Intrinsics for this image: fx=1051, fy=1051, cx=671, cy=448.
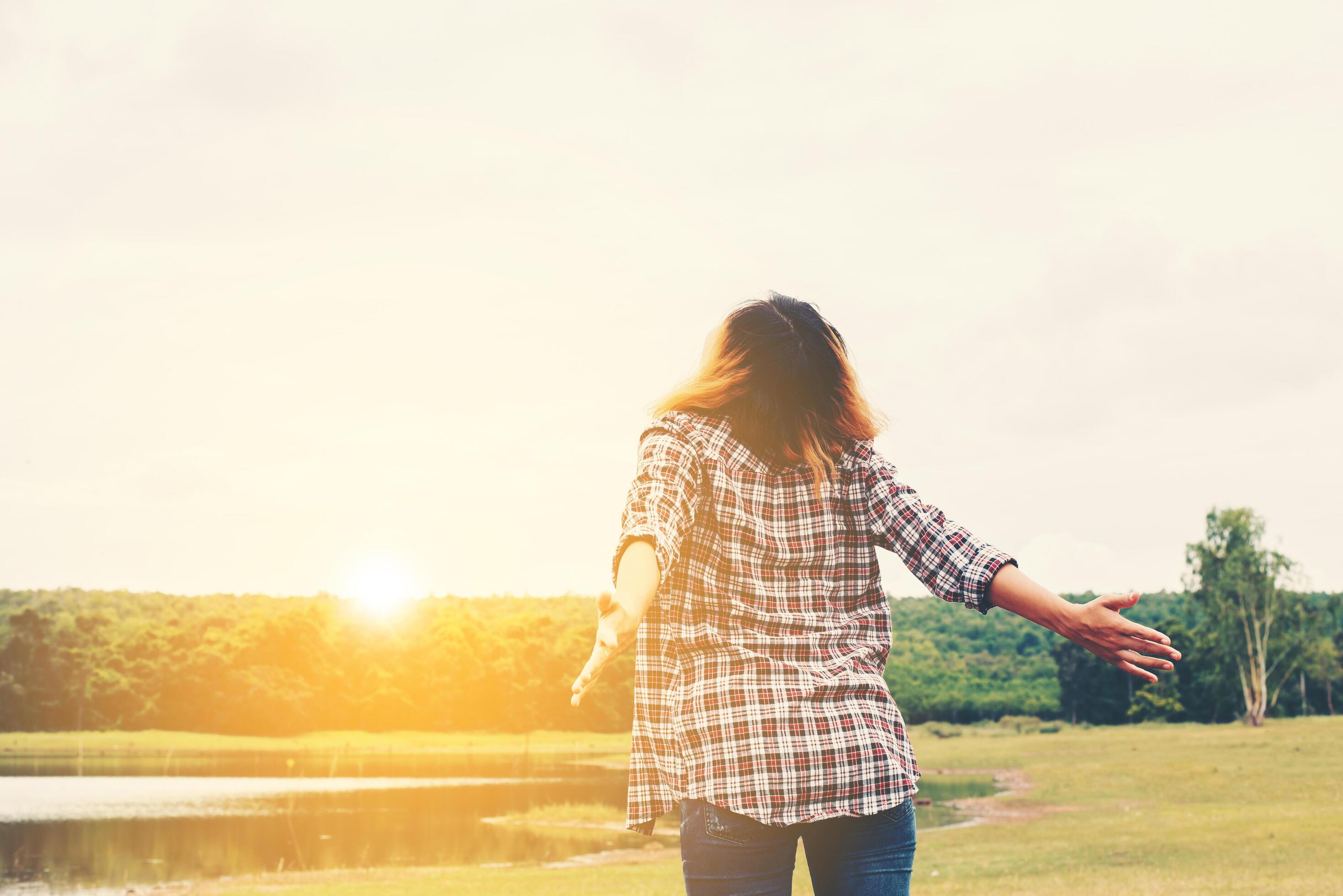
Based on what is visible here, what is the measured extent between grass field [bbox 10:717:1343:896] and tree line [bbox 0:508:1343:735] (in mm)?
34351

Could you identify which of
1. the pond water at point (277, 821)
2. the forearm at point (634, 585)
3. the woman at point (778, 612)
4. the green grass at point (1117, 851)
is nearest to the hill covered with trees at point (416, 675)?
the pond water at point (277, 821)

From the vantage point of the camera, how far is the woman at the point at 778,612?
2.11 m

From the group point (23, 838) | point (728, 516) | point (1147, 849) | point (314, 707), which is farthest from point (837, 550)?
point (314, 707)

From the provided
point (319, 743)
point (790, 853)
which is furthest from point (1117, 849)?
point (319, 743)

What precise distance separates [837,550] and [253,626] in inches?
3781

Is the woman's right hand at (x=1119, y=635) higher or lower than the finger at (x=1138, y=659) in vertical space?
higher

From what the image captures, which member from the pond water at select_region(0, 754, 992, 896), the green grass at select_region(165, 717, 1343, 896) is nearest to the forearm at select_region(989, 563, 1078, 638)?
the green grass at select_region(165, 717, 1343, 896)

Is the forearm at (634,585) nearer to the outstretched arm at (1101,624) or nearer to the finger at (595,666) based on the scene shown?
the finger at (595,666)

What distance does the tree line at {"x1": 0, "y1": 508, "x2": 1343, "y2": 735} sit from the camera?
7488 cm

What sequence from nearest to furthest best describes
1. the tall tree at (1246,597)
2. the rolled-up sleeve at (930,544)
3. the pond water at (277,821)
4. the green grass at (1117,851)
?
the rolled-up sleeve at (930,544), the green grass at (1117,851), the pond water at (277,821), the tall tree at (1246,597)

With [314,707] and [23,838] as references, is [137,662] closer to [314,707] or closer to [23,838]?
[314,707]

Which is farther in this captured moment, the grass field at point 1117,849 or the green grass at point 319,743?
the green grass at point 319,743

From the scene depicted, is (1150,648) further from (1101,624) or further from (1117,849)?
(1117,849)

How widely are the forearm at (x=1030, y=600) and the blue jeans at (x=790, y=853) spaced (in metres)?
0.49
